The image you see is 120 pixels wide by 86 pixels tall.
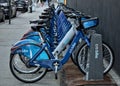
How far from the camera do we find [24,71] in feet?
25.1

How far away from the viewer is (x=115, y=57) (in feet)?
25.6

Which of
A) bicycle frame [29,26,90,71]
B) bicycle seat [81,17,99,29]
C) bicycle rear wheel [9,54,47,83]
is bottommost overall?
bicycle rear wheel [9,54,47,83]

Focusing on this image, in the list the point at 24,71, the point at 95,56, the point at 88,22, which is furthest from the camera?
the point at 24,71

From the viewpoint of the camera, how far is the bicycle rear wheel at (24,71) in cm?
743

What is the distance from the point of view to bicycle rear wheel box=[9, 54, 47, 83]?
7.43m

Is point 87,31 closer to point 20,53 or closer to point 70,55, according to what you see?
point 70,55

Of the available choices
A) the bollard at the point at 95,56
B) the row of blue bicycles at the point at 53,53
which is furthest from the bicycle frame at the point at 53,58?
the bollard at the point at 95,56

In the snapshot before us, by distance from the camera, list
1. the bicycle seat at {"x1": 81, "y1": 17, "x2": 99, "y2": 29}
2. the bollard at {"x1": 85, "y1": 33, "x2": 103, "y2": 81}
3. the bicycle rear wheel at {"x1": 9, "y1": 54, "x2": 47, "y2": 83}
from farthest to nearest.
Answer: the bicycle rear wheel at {"x1": 9, "y1": 54, "x2": 47, "y2": 83} → the bicycle seat at {"x1": 81, "y1": 17, "x2": 99, "y2": 29} → the bollard at {"x1": 85, "y1": 33, "x2": 103, "y2": 81}

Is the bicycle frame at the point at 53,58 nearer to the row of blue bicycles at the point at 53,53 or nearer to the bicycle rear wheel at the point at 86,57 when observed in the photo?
the row of blue bicycles at the point at 53,53

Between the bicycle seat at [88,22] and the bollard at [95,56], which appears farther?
the bicycle seat at [88,22]

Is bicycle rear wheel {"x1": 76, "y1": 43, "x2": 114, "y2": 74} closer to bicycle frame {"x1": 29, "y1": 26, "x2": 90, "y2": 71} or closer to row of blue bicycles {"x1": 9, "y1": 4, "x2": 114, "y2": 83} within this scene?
row of blue bicycles {"x1": 9, "y1": 4, "x2": 114, "y2": 83}

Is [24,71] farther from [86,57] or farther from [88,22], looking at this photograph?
[88,22]

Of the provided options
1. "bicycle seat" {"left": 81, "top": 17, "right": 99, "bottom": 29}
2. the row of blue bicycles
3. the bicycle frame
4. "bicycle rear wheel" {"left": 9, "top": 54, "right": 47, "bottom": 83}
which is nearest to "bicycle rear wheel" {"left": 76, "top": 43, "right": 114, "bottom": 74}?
the row of blue bicycles


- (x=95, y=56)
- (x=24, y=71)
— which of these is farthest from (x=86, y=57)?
(x=24, y=71)
